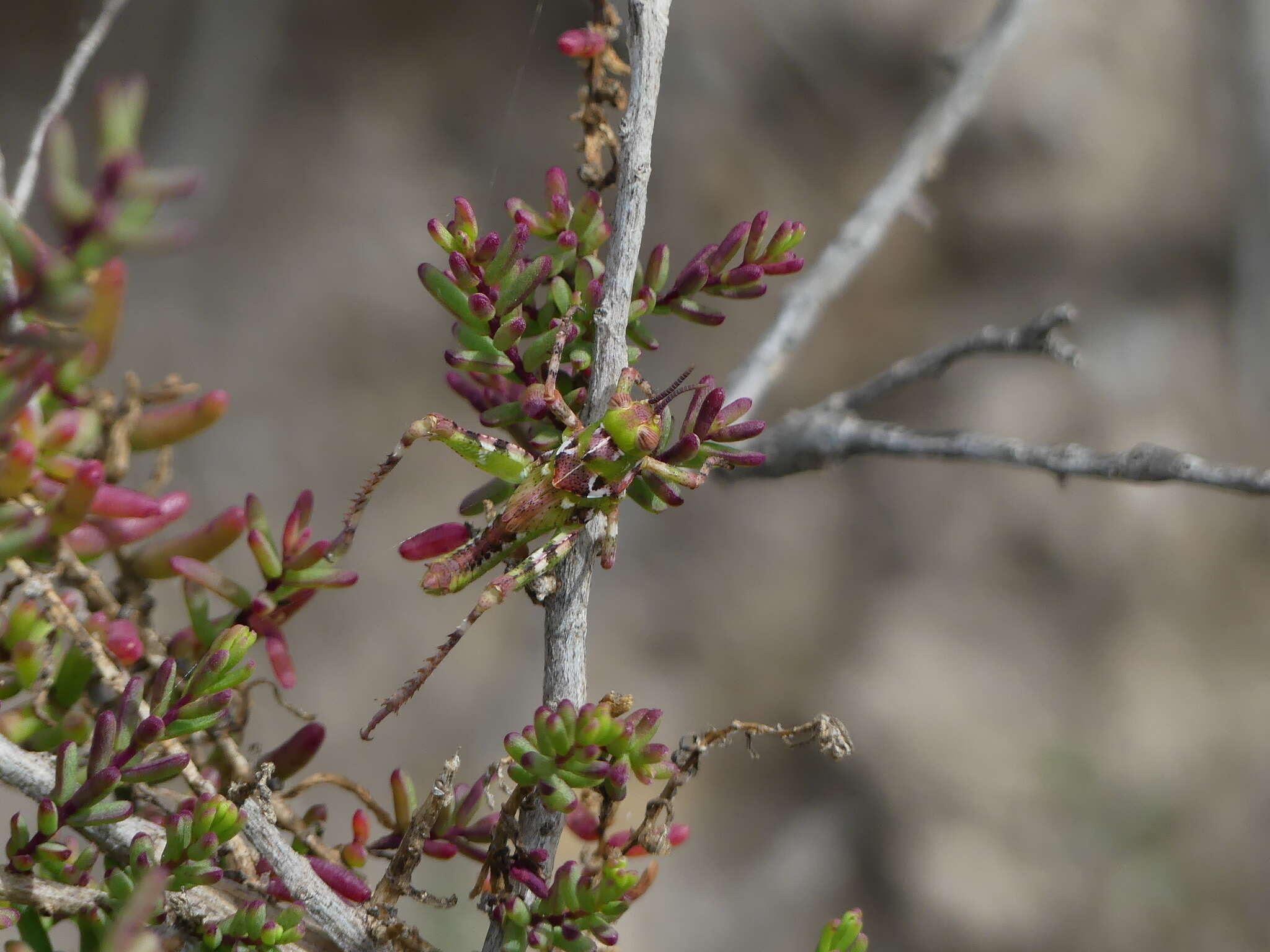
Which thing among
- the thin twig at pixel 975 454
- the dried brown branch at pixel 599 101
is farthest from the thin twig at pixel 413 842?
the thin twig at pixel 975 454

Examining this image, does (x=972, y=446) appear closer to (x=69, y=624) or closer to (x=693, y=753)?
(x=693, y=753)

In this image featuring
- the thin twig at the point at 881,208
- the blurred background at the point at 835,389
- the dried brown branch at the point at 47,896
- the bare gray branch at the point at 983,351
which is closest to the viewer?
the dried brown branch at the point at 47,896

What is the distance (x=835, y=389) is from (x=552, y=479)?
2392 millimetres

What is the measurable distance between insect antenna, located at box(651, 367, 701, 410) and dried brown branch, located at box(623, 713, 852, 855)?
22 centimetres

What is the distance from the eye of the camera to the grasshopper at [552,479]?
0.60 m

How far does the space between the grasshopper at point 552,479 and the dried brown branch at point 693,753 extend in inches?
5.8

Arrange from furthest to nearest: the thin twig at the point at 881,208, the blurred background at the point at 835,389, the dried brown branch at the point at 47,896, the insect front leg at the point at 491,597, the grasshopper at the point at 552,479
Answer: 1. the blurred background at the point at 835,389
2. the thin twig at the point at 881,208
3. the insect front leg at the point at 491,597
4. the grasshopper at the point at 552,479
5. the dried brown branch at the point at 47,896

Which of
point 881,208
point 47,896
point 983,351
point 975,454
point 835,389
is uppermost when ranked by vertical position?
point 835,389

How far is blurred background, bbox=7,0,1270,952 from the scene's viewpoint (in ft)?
8.32

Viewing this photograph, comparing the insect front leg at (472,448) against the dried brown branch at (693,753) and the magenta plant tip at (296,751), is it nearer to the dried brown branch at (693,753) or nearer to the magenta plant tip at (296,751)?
the magenta plant tip at (296,751)

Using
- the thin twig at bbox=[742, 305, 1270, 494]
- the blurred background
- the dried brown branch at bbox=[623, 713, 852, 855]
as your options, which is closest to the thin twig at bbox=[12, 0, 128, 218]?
the dried brown branch at bbox=[623, 713, 852, 855]

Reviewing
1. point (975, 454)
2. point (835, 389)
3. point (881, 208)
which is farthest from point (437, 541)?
point (835, 389)

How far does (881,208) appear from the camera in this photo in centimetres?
130

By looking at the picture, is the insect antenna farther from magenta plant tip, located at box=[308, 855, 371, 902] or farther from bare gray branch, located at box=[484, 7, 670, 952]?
magenta plant tip, located at box=[308, 855, 371, 902]
